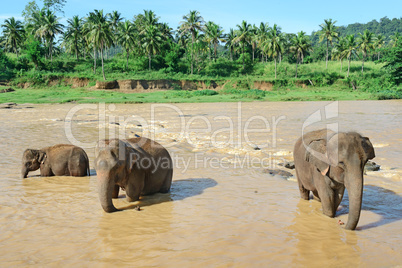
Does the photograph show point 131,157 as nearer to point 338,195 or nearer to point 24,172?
point 338,195

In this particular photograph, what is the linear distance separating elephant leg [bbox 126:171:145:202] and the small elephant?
266 cm

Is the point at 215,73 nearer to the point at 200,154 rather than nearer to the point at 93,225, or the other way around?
the point at 200,154

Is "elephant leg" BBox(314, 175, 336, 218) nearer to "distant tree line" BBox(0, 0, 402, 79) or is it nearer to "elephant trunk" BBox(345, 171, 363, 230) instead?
"elephant trunk" BBox(345, 171, 363, 230)

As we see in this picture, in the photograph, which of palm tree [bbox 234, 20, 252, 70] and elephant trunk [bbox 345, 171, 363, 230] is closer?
elephant trunk [bbox 345, 171, 363, 230]

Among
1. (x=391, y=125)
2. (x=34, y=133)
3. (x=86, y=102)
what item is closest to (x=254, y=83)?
(x=86, y=102)

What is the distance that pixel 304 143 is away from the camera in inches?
235

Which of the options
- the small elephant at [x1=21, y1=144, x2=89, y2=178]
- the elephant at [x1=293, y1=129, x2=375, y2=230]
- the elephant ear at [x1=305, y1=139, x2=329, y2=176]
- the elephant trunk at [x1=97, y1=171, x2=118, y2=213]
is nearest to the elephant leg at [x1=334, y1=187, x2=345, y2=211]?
the elephant at [x1=293, y1=129, x2=375, y2=230]

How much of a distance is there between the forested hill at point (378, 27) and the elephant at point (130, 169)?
572 ft

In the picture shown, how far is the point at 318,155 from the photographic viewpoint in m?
5.21

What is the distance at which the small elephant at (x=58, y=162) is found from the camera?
8.41 meters

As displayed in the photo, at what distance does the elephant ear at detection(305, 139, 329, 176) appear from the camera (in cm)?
505

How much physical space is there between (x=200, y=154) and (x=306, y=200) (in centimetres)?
514

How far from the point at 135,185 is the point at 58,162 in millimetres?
3129

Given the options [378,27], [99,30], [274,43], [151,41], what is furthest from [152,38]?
[378,27]
